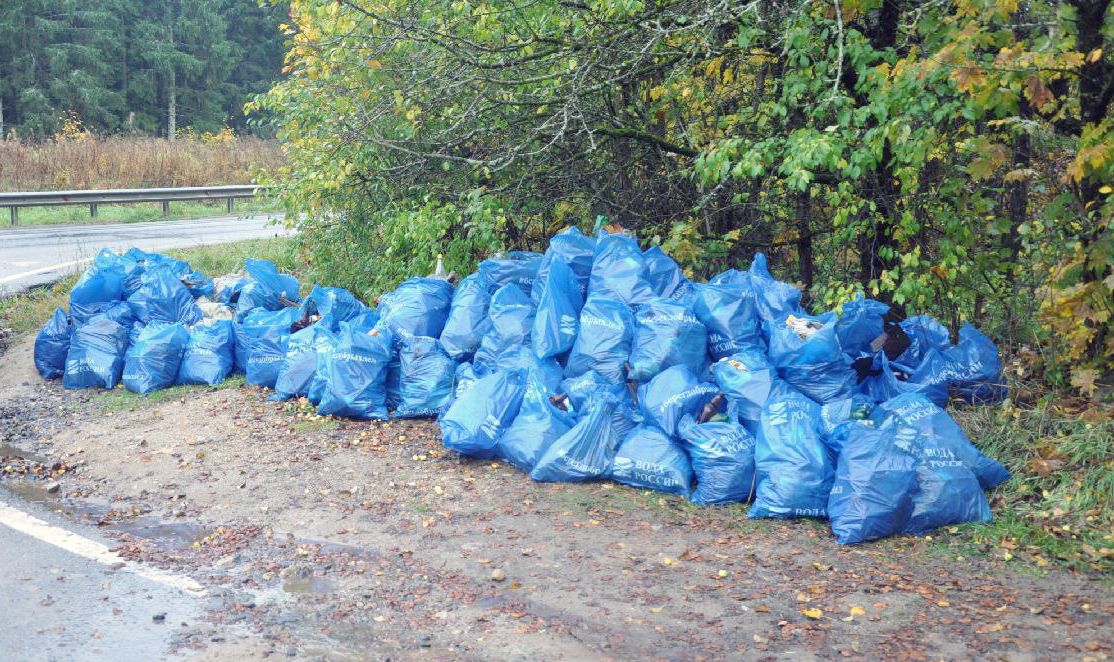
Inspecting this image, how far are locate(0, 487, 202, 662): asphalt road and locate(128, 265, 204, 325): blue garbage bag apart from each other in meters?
3.44

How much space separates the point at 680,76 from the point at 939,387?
2.93 meters

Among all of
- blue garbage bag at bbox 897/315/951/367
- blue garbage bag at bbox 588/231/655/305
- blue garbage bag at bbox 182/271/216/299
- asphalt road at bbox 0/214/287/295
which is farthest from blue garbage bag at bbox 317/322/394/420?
asphalt road at bbox 0/214/287/295

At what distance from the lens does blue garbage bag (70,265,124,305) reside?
8172 mm

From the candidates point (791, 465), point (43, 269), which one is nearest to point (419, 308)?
point (791, 465)

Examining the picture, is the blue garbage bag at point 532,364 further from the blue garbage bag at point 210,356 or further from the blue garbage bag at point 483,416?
the blue garbage bag at point 210,356

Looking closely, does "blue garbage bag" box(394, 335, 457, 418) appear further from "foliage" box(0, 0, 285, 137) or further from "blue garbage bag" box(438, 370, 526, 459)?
"foliage" box(0, 0, 285, 137)

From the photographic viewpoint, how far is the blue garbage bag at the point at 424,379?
6.59 m

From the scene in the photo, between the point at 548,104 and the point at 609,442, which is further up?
the point at 548,104

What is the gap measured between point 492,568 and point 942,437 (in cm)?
236

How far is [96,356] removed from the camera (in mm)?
7781

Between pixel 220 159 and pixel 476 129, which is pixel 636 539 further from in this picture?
pixel 220 159

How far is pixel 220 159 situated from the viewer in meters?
23.1

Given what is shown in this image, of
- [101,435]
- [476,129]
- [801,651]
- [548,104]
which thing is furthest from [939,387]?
[101,435]

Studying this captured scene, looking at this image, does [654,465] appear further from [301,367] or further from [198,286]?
[198,286]
